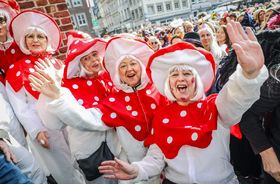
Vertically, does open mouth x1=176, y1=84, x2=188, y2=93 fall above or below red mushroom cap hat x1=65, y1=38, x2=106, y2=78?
below

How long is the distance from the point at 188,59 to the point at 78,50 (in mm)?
1018

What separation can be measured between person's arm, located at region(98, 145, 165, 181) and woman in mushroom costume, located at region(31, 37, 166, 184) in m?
0.26

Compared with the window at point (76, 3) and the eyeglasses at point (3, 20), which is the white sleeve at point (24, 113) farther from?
the window at point (76, 3)

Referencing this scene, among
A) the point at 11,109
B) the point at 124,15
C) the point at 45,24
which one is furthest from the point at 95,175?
the point at 124,15

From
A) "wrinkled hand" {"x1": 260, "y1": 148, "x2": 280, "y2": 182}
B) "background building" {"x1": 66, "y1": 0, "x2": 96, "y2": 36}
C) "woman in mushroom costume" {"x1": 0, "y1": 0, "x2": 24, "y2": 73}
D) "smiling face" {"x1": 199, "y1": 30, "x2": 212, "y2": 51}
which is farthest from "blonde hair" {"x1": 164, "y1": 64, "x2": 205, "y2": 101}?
"background building" {"x1": 66, "y1": 0, "x2": 96, "y2": 36}

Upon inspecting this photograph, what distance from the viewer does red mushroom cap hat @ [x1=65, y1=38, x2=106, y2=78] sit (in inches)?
93.4

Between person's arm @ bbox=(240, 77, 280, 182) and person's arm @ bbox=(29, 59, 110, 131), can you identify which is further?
person's arm @ bbox=(29, 59, 110, 131)

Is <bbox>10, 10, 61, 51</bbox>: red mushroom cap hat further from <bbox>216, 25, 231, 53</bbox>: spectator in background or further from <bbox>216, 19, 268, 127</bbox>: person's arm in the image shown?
<bbox>216, 25, 231, 53</bbox>: spectator in background

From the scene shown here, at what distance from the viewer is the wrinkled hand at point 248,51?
1460 mm

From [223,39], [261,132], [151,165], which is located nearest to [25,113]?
[151,165]

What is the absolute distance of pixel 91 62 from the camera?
8.06ft

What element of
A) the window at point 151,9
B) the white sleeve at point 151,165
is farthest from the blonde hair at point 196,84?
the window at point 151,9

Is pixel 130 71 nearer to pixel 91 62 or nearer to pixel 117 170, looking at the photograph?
pixel 91 62

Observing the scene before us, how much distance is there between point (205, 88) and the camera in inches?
80.3
